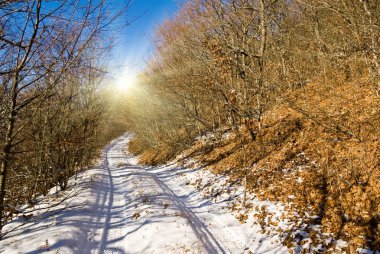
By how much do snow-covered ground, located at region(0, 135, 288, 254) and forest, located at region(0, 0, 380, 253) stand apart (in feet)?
2.55

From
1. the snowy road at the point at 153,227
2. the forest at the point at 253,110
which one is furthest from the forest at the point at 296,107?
the snowy road at the point at 153,227

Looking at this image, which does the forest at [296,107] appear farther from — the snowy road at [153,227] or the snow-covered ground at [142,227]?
the snowy road at [153,227]

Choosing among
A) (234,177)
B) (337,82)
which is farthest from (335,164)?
(337,82)

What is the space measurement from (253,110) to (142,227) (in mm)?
8173

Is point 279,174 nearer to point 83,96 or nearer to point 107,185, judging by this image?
point 107,185

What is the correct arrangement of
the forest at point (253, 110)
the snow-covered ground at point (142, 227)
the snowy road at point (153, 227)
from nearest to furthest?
the forest at point (253, 110) < the snow-covered ground at point (142, 227) < the snowy road at point (153, 227)

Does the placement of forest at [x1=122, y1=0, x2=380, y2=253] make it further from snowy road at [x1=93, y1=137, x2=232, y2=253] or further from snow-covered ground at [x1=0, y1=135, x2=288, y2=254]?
snowy road at [x1=93, y1=137, x2=232, y2=253]

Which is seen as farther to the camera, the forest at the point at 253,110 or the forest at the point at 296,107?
the forest at the point at 296,107

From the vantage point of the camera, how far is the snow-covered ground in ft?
22.6

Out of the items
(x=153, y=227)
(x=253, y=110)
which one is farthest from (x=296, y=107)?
(x=153, y=227)

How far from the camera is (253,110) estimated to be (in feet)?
45.0

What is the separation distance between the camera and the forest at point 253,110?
4.13 meters

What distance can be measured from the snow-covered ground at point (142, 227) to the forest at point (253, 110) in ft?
2.55

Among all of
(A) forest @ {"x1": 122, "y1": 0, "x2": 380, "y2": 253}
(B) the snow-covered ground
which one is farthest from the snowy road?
(A) forest @ {"x1": 122, "y1": 0, "x2": 380, "y2": 253}
